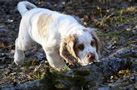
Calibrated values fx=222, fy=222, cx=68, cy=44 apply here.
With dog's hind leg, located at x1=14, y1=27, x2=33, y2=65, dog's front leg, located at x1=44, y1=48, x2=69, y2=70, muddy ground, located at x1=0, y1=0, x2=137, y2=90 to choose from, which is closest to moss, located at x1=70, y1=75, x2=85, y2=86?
muddy ground, located at x1=0, y1=0, x2=137, y2=90

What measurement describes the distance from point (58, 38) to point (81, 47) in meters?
0.61

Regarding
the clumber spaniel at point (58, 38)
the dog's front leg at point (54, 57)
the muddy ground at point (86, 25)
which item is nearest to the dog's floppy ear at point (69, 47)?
the clumber spaniel at point (58, 38)

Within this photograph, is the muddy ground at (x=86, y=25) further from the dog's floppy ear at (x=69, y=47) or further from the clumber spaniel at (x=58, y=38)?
the dog's floppy ear at (x=69, y=47)

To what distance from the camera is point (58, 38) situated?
362 centimetres

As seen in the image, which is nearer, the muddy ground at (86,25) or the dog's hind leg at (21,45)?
the muddy ground at (86,25)

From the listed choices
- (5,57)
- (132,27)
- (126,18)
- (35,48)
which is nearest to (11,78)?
(5,57)

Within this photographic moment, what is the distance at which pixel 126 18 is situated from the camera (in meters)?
5.54

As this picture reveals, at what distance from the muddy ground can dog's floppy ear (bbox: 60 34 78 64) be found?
51cm

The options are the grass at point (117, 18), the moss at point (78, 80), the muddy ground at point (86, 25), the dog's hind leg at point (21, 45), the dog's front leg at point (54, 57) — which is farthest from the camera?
the grass at point (117, 18)

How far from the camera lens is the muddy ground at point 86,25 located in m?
3.46

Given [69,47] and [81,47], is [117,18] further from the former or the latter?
[81,47]

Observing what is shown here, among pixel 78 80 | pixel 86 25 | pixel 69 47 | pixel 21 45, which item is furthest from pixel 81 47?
pixel 86 25

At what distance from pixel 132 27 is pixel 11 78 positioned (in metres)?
2.87

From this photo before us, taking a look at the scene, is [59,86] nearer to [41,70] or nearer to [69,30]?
[69,30]
